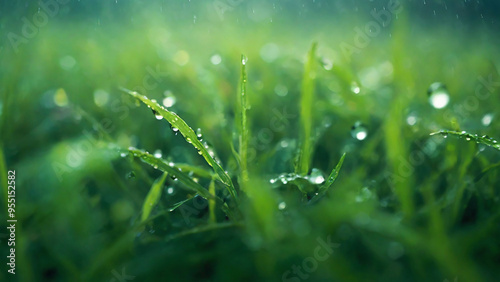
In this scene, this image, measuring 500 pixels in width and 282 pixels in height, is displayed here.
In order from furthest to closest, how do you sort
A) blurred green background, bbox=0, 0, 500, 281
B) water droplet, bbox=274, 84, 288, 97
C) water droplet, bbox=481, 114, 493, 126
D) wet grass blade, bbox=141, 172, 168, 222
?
water droplet, bbox=274, 84, 288, 97 → water droplet, bbox=481, 114, 493, 126 → wet grass blade, bbox=141, 172, 168, 222 → blurred green background, bbox=0, 0, 500, 281

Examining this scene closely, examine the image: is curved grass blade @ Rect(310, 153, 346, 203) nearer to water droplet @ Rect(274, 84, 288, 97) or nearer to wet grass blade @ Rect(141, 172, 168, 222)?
wet grass blade @ Rect(141, 172, 168, 222)

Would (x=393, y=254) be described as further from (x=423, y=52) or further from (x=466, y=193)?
(x=423, y=52)

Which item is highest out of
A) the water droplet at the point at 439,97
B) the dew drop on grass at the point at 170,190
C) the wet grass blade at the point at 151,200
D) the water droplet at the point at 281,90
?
the water droplet at the point at 281,90

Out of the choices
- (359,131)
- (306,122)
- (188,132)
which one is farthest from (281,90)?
(188,132)

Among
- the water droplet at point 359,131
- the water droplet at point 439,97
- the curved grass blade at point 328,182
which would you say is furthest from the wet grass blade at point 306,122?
the water droplet at point 439,97

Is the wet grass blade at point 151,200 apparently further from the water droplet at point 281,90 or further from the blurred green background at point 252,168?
the water droplet at point 281,90

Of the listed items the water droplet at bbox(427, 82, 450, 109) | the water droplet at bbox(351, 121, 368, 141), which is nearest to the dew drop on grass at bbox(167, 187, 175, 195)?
the water droplet at bbox(351, 121, 368, 141)

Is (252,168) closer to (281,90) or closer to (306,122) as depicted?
(306,122)

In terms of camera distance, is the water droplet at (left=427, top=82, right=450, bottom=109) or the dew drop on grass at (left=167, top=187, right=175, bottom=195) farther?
the water droplet at (left=427, top=82, right=450, bottom=109)
